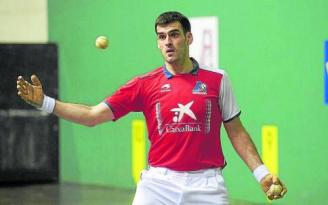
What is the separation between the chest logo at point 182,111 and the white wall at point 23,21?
6.01 metres

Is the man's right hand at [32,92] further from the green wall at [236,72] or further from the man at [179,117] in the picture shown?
the green wall at [236,72]

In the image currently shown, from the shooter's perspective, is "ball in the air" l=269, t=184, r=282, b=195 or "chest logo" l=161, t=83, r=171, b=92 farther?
"chest logo" l=161, t=83, r=171, b=92

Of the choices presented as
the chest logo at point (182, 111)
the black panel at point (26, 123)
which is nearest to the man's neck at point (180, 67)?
the chest logo at point (182, 111)

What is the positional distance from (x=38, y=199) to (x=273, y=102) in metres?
2.73

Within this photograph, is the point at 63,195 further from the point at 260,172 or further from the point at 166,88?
the point at 260,172

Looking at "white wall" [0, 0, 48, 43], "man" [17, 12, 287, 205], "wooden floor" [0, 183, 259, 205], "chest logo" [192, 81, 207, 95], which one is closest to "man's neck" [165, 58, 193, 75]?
"man" [17, 12, 287, 205]

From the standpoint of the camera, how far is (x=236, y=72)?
867cm

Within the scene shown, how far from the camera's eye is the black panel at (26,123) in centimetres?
1045

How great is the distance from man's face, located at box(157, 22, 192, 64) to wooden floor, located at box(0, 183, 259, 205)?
367 cm

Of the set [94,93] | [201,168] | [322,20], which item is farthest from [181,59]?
[94,93]

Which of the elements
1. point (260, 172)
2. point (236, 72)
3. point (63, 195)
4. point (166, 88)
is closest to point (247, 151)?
point (260, 172)

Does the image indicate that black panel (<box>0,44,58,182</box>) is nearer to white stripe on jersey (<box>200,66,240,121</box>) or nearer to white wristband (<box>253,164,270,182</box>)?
white stripe on jersey (<box>200,66,240,121</box>)

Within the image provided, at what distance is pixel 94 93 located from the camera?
404 inches

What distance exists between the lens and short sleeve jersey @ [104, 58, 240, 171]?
4930mm
